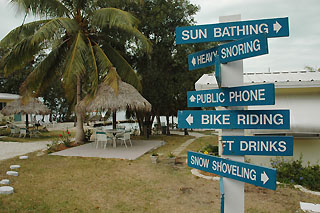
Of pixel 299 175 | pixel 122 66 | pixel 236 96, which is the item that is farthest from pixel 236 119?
pixel 122 66

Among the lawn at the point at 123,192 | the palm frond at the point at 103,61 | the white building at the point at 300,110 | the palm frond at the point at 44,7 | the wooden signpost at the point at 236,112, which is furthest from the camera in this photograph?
the palm frond at the point at 103,61

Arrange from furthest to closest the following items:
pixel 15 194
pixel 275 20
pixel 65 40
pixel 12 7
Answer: pixel 65 40
pixel 12 7
pixel 15 194
pixel 275 20

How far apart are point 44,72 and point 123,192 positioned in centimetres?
840

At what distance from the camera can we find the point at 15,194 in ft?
17.4

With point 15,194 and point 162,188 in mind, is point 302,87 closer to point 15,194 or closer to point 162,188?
point 162,188

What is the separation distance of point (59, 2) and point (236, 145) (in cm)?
1130

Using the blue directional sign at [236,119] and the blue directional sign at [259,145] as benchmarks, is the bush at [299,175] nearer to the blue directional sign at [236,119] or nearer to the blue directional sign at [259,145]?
the blue directional sign at [259,145]

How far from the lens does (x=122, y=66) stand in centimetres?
1207

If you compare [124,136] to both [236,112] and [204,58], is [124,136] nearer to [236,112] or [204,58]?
[204,58]

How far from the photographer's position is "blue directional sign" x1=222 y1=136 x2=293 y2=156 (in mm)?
2059

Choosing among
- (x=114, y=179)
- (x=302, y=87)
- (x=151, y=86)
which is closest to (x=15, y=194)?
(x=114, y=179)

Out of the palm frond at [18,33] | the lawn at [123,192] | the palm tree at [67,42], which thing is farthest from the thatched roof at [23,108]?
the lawn at [123,192]

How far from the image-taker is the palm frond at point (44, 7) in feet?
31.2

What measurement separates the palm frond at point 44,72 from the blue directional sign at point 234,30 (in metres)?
10.5
